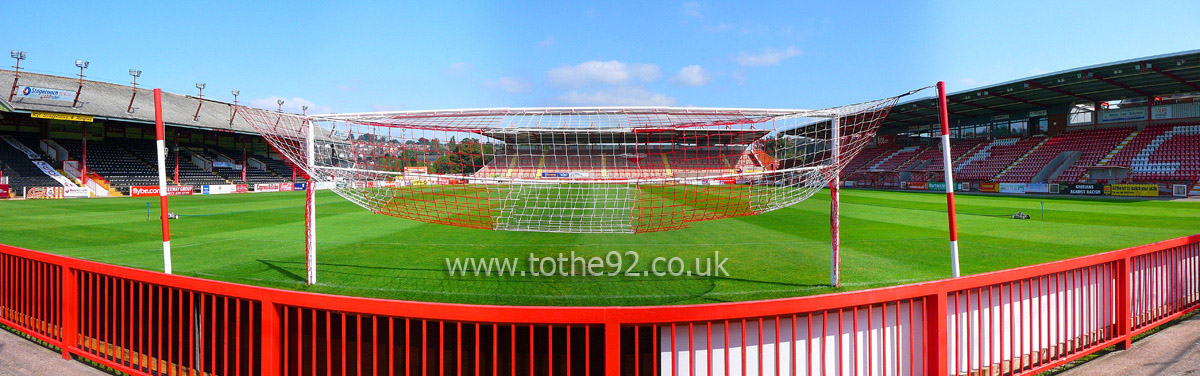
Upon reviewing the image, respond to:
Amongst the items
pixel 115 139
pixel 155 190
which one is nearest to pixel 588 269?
pixel 155 190

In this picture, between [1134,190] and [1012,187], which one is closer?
[1134,190]

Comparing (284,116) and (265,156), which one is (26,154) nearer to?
(265,156)

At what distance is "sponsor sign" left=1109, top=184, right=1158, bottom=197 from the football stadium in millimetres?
14050

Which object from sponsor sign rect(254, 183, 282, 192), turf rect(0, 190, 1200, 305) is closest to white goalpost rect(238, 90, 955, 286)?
turf rect(0, 190, 1200, 305)

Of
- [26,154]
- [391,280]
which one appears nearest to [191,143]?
[26,154]

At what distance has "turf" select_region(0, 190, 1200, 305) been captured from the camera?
655 cm

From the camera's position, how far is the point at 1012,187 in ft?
97.8

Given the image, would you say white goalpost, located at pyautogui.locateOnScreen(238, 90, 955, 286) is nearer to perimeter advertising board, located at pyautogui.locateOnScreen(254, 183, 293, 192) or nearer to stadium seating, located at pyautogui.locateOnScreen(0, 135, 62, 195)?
stadium seating, located at pyautogui.locateOnScreen(0, 135, 62, 195)

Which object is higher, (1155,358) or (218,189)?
(218,189)

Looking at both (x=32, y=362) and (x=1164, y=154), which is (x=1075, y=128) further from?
(x=32, y=362)

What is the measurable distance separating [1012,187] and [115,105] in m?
54.6

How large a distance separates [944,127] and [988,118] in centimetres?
4320

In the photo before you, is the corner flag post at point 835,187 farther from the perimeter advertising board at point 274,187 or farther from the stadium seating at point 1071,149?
the perimeter advertising board at point 274,187

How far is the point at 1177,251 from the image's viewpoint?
5090 mm
